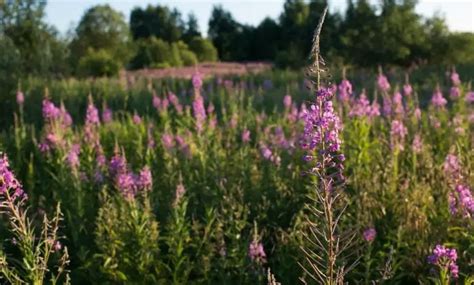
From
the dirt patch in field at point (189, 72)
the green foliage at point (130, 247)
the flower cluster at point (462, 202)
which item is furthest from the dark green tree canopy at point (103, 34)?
the flower cluster at point (462, 202)

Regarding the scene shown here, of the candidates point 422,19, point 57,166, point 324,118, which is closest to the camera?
point 324,118

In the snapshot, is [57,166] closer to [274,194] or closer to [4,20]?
[274,194]

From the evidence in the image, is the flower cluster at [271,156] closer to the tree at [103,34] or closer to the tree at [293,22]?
the tree at [103,34]

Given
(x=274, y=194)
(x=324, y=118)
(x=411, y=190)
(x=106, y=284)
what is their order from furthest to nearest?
(x=274, y=194), (x=411, y=190), (x=106, y=284), (x=324, y=118)

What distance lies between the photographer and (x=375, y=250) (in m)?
4.26

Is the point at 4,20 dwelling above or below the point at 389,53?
above

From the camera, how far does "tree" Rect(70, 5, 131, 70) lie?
4331 cm

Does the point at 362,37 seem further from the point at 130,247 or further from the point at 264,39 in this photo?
the point at 264,39

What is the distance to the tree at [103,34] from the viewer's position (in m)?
43.3

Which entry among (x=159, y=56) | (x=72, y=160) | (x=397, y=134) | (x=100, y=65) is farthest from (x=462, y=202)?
(x=159, y=56)

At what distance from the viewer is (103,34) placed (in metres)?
50.6

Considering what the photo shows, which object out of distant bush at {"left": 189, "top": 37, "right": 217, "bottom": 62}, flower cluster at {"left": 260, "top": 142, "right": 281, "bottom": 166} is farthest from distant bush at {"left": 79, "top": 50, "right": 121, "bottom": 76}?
flower cluster at {"left": 260, "top": 142, "right": 281, "bottom": 166}

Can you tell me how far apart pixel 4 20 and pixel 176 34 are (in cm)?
5228

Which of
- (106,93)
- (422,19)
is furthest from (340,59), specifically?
(106,93)
